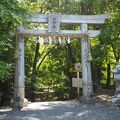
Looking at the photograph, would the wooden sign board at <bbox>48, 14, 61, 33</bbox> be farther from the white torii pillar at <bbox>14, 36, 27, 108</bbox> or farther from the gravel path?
the gravel path

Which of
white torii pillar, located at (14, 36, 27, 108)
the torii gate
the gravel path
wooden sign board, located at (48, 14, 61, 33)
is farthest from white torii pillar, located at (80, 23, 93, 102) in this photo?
white torii pillar, located at (14, 36, 27, 108)

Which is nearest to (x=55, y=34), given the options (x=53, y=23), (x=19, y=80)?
(x=53, y=23)

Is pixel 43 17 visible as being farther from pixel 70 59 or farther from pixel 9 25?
pixel 70 59

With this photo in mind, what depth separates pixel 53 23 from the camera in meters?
14.8

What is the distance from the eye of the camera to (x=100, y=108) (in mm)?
13258

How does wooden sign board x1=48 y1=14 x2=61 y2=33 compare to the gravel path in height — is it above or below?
above

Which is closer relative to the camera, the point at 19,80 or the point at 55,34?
the point at 19,80

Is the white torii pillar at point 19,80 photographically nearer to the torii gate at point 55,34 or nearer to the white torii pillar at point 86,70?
the torii gate at point 55,34

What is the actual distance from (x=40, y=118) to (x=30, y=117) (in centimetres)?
47

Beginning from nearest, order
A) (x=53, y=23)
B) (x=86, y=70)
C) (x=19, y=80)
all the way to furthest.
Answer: (x=19, y=80), (x=53, y=23), (x=86, y=70)

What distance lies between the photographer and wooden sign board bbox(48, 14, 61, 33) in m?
14.8

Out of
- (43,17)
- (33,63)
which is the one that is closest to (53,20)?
(43,17)

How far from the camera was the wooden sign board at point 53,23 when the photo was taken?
14797 millimetres

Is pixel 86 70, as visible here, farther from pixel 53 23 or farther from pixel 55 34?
pixel 53 23
